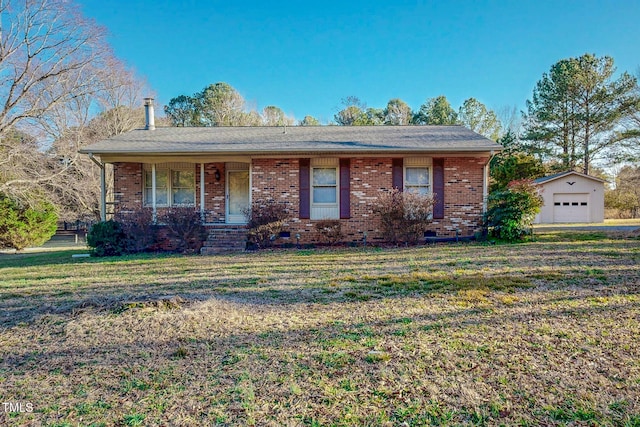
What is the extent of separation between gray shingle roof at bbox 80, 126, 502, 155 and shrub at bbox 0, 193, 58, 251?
7.60m

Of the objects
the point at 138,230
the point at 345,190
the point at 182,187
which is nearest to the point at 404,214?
the point at 345,190

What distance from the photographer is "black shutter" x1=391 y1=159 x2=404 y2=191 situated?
11.2m

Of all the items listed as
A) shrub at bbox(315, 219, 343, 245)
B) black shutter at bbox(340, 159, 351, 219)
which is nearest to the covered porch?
shrub at bbox(315, 219, 343, 245)

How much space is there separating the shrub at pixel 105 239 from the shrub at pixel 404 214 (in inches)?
312

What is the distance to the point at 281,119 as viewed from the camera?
110 ft

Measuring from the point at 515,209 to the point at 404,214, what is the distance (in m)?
3.14

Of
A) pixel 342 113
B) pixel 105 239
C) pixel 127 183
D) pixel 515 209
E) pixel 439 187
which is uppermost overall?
pixel 342 113

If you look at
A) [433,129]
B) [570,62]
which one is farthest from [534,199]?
[570,62]

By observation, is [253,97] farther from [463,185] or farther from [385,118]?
[463,185]

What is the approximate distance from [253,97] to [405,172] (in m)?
25.0

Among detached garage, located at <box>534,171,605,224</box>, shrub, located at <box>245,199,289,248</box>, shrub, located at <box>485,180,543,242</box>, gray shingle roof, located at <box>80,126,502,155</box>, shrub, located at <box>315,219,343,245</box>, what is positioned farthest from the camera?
detached garage, located at <box>534,171,605,224</box>

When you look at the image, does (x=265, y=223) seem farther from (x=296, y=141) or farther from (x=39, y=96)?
(x=39, y=96)

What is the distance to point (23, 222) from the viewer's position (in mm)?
16266

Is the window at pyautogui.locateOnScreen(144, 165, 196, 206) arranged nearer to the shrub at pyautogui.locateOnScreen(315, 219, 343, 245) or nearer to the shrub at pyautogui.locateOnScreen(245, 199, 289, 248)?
the shrub at pyautogui.locateOnScreen(245, 199, 289, 248)
